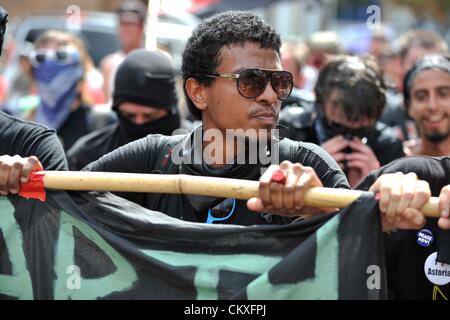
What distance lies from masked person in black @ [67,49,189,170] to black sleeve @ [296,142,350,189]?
6.15 feet

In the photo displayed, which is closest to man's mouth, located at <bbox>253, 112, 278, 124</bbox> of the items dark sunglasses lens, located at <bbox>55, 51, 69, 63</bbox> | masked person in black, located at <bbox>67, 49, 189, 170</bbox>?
masked person in black, located at <bbox>67, 49, 189, 170</bbox>

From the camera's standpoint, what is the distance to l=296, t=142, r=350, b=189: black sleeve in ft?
11.0

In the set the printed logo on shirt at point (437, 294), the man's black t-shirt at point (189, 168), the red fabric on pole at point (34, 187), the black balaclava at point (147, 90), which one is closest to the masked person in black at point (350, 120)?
the black balaclava at point (147, 90)

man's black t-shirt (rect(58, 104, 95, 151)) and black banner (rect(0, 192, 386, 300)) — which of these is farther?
man's black t-shirt (rect(58, 104, 95, 151))

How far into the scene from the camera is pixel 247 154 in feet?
11.6

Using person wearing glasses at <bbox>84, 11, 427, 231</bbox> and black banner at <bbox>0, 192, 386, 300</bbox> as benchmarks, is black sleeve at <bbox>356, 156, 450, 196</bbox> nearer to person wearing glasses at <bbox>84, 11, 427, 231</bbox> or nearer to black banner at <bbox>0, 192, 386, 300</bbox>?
person wearing glasses at <bbox>84, 11, 427, 231</bbox>

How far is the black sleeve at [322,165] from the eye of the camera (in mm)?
3348

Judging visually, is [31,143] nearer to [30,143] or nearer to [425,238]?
[30,143]

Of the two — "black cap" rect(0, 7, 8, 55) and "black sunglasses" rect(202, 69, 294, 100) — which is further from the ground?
"black cap" rect(0, 7, 8, 55)

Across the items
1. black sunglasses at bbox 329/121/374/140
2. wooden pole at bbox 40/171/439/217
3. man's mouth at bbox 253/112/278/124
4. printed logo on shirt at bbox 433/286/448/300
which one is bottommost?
printed logo on shirt at bbox 433/286/448/300

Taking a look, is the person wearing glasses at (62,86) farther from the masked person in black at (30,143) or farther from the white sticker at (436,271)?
the white sticker at (436,271)

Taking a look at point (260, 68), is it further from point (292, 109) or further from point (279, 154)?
point (292, 109)
